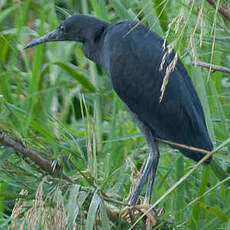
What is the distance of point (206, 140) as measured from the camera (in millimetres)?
2176

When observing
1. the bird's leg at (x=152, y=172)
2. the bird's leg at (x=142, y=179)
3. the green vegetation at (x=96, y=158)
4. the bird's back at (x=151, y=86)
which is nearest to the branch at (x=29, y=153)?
the green vegetation at (x=96, y=158)

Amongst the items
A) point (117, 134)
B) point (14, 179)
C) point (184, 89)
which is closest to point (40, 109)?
point (14, 179)

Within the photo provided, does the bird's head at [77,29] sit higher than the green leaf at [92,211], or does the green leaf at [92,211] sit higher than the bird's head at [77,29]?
the bird's head at [77,29]

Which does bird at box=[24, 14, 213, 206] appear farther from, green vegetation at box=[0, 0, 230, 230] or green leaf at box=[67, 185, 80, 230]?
green leaf at box=[67, 185, 80, 230]

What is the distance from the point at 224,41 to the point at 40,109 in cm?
59

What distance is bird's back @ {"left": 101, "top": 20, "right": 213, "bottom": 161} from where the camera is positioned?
2.22 metres

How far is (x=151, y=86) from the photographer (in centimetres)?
233

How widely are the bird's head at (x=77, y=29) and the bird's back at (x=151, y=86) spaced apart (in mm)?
120

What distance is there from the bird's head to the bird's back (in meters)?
0.12

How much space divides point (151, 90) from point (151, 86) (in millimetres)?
18

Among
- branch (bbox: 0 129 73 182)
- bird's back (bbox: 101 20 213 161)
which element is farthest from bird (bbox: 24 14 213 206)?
branch (bbox: 0 129 73 182)

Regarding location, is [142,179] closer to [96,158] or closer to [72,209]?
[96,158]

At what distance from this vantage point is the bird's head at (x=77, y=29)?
249 centimetres

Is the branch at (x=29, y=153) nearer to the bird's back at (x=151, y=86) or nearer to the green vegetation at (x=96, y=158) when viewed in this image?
the green vegetation at (x=96, y=158)
